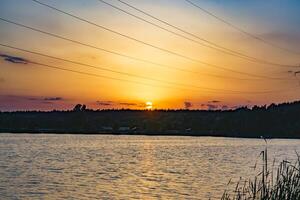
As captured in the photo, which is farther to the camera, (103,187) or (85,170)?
(85,170)

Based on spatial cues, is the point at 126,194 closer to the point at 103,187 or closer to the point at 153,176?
the point at 103,187

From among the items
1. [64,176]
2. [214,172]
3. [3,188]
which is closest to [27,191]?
[3,188]

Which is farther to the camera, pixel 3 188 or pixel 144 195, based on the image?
pixel 3 188

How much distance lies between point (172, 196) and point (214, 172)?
25.2 m

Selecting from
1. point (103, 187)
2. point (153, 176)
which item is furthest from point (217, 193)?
point (153, 176)

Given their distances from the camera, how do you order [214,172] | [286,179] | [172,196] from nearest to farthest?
[286,179], [172,196], [214,172]

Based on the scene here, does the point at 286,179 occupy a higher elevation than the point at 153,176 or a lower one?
higher

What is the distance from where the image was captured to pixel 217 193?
151 feet

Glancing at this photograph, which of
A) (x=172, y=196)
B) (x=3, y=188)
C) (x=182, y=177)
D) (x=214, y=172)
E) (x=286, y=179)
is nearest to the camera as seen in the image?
(x=286, y=179)

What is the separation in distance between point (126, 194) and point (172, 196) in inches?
170

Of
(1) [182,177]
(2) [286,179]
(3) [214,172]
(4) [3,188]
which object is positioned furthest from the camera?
(3) [214,172]

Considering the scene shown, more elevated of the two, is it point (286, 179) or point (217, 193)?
point (286, 179)

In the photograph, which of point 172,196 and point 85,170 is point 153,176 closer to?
point 85,170

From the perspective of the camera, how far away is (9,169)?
68938 mm
